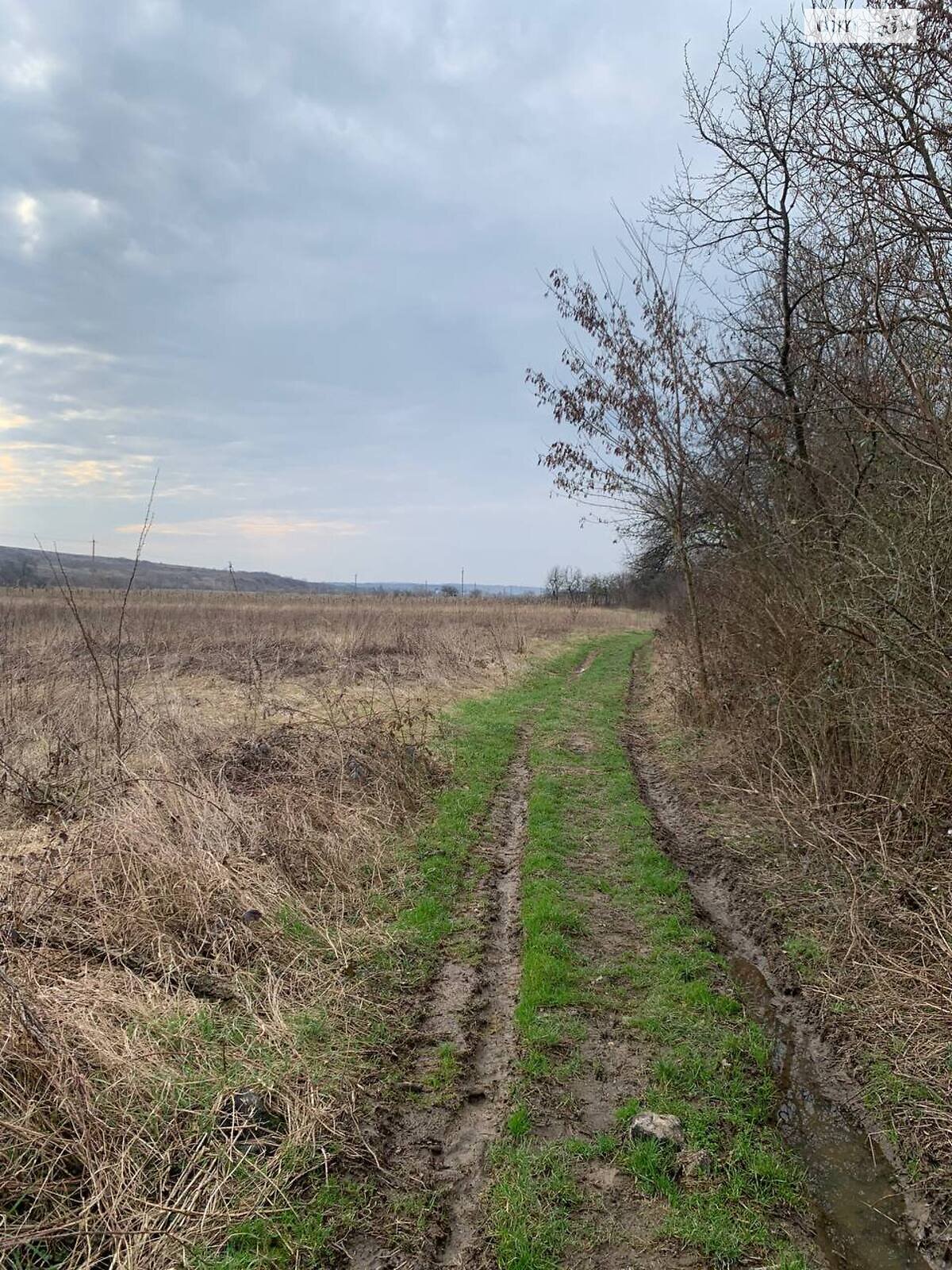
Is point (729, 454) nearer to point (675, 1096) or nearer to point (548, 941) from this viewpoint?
point (548, 941)

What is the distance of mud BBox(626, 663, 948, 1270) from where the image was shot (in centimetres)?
261

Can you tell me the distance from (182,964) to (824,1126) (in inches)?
133

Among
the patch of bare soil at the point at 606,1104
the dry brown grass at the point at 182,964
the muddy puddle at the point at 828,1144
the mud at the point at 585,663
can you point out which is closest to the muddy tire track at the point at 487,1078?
the patch of bare soil at the point at 606,1104

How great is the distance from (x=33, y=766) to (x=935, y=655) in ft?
24.5

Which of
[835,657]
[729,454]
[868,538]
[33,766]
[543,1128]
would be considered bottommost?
[543,1128]

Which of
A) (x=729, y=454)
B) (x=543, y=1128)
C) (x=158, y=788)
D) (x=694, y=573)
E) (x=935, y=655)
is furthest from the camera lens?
(x=694, y=573)

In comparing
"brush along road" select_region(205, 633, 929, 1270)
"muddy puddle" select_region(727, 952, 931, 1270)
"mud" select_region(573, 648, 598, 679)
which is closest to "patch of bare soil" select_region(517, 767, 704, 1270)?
"brush along road" select_region(205, 633, 929, 1270)

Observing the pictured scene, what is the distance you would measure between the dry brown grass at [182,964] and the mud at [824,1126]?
6.10 feet

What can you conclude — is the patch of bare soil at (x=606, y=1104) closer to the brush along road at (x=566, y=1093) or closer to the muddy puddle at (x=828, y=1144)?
the brush along road at (x=566, y=1093)

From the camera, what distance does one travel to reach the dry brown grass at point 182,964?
2.61m

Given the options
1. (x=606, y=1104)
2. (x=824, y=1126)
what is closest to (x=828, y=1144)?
(x=824, y=1126)

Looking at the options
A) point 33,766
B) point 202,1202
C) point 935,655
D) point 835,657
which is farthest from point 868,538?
point 33,766

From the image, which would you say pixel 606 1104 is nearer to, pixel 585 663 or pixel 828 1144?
pixel 828 1144

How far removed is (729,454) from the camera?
9773 millimetres
